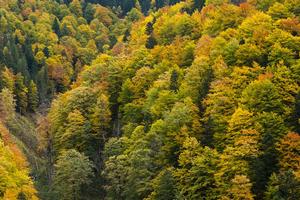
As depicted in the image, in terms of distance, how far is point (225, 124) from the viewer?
74812mm

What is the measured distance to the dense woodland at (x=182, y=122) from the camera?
66.5 meters

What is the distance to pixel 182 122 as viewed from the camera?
79.1 meters

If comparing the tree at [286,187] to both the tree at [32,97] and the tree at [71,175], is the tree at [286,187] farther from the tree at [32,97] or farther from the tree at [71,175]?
the tree at [32,97]

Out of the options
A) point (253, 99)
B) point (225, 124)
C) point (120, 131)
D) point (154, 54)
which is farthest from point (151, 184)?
point (154, 54)

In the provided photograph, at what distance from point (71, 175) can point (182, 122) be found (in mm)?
20832

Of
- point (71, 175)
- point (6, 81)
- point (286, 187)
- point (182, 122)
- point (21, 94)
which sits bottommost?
point (71, 175)

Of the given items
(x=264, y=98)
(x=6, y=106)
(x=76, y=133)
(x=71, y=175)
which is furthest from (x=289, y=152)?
(x=6, y=106)

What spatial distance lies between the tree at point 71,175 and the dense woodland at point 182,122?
197mm

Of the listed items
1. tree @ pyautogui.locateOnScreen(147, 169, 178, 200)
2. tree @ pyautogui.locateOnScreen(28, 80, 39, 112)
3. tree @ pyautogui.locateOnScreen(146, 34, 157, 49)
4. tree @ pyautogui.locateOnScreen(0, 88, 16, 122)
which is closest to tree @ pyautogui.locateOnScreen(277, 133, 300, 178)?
tree @ pyautogui.locateOnScreen(147, 169, 178, 200)

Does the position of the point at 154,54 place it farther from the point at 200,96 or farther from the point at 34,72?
the point at 34,72

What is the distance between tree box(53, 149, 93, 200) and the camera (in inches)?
3226

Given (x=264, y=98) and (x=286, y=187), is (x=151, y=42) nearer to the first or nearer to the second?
(x=264, y=98)

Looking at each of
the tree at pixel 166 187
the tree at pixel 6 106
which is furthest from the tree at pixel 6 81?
the tree at pixel 166 187

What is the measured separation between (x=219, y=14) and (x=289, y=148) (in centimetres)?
5126
